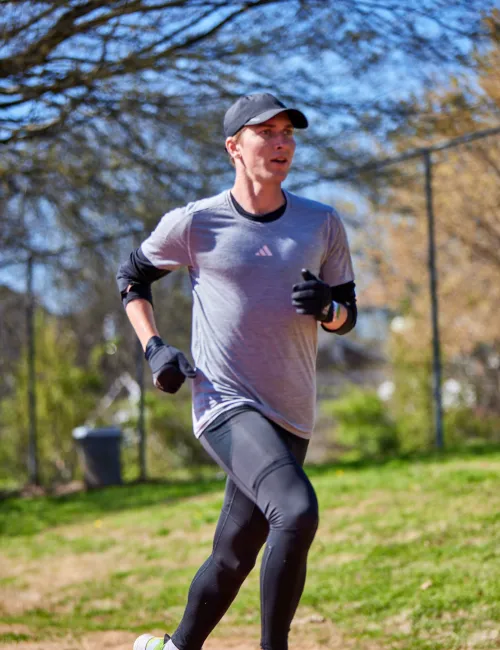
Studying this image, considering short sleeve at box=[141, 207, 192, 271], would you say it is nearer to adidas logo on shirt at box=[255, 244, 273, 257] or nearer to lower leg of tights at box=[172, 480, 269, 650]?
adidas logo on shirt at box=[255, 244, 273, 257]

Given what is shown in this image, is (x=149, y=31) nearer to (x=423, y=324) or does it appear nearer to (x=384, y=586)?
(x=384, y=586)

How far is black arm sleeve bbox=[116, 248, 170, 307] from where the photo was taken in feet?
10.8

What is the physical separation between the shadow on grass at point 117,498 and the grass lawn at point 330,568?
0.07 m

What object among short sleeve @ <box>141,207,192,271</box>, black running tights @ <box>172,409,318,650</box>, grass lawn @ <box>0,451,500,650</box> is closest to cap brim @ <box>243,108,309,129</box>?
short sleeve @ <box>141,207,192,271</box>

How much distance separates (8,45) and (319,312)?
5.15 meters

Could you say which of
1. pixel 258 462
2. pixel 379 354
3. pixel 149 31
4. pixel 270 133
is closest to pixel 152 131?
pixel 149 31

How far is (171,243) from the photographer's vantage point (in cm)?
318

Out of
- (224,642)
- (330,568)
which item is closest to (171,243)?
(224,642)

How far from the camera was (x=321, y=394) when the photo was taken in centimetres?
1661

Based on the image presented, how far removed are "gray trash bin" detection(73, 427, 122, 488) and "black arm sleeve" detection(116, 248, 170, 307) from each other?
721 centimetres

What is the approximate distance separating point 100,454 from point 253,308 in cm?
775

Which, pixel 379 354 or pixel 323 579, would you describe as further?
pixel 379 354

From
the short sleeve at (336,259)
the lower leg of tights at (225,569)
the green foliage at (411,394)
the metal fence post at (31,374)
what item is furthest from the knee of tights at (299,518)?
the green foliage at (411,394)

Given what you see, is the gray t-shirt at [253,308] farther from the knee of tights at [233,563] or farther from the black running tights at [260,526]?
the knee of tights at [233,563]
